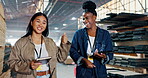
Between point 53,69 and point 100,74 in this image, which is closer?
point 53,69

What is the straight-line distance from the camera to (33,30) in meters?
1.73

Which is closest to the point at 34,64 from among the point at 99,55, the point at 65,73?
the point at 99,55

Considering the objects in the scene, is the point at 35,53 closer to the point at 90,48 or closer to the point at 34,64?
the point at 34,64

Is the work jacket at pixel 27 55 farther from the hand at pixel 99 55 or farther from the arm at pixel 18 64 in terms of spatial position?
the hand at pixel 99 55

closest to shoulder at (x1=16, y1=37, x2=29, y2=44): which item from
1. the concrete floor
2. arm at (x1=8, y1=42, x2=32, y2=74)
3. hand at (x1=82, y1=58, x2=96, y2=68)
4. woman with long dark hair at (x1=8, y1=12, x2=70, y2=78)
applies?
woman with long dark hair at (x1=8, y1=12, x2=70, y2=78)

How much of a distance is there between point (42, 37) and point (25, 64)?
403 millimetres

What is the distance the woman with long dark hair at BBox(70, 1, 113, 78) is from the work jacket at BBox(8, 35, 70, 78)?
0.76 ft

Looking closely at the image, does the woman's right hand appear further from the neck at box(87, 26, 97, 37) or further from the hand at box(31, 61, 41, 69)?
the neck at box(87, 26, 97, 37)

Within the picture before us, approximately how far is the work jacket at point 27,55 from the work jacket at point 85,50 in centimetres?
23

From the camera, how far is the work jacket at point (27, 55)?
150cm

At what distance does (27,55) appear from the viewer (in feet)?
→ 5.16

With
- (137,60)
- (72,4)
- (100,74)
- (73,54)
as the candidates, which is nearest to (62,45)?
(73,54)

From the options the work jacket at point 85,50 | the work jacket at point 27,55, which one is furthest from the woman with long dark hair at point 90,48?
the work jacket at point 27,55

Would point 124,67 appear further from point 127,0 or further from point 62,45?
point 127,0
